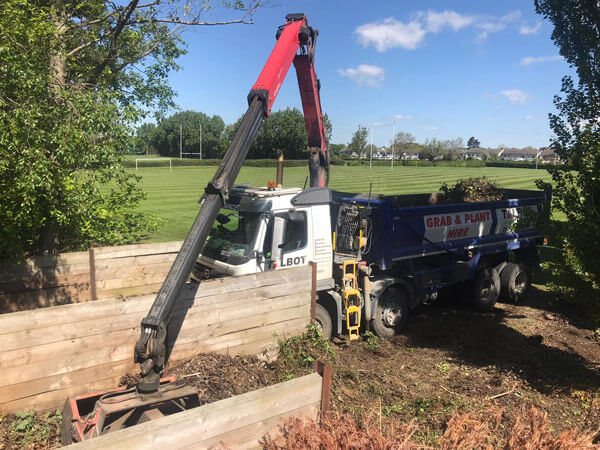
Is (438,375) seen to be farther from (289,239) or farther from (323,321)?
(289,239)

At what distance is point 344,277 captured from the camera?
754 centimetres

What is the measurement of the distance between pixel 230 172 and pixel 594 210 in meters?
4.80

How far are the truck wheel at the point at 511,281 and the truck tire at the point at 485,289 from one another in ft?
1.06

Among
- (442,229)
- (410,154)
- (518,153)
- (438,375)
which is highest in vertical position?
(518,153)

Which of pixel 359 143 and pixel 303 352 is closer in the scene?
pixel 303 352

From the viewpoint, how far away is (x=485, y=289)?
10.3m

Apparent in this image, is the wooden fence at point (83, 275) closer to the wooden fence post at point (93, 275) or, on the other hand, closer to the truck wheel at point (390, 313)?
the wooden fence post at point (93, 275)

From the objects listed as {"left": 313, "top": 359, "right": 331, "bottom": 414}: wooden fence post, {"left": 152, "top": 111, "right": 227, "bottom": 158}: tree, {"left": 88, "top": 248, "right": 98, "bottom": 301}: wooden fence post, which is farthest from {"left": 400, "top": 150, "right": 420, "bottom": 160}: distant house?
{"left": 313, "top": 359, "right": 331, "bottom": 414}: wooden fence post

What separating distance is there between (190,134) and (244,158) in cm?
9869

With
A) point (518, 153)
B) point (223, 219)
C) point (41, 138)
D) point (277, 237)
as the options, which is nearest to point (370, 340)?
point (277, 237)

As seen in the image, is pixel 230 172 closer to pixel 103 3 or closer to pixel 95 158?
pixel 95 158

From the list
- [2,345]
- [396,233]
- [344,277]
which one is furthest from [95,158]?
[396,233]

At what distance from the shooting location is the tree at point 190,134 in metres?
99.8

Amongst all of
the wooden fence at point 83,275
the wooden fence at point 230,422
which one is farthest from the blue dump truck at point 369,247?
the wooden fence at point 230,422
